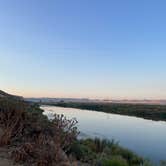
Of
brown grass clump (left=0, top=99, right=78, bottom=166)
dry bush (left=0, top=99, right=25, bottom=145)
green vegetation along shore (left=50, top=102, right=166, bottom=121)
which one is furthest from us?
green vegetation along shore (left=50, top=102, right=166, bottom=121)

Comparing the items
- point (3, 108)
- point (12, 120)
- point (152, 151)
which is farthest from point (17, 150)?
point (152, 151)

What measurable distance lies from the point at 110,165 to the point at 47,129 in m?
2.08

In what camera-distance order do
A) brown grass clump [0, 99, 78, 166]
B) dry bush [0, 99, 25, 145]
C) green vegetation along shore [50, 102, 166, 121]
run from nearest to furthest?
brown grass clump [0, 99, 78, 166]
dry bush [0, 99, 25, 145]
green vegetation along shore [50, 102, 166, 121]

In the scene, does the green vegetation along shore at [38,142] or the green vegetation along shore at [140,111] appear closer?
the green vegetation along shore at [38,142]


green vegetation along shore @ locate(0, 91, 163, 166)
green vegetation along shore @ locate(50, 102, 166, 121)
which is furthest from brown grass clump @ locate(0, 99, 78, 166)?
green vegetation along shore @ locate(50, 102, 166, 121)

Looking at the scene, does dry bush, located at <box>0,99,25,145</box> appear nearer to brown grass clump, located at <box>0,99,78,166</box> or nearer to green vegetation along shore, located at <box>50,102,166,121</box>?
brown grass clump, located at <box>0,99,78,166</box>

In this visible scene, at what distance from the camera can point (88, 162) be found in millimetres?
9023

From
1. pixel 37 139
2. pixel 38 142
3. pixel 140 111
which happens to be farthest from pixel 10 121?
pixel 140 111

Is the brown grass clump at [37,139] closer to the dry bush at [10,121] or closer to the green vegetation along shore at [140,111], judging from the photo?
the dry bush at [10,121]

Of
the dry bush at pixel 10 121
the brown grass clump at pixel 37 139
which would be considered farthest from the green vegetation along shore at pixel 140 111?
the brown grass clump at pixel 37 139

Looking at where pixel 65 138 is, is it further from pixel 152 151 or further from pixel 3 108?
pixel 152 151

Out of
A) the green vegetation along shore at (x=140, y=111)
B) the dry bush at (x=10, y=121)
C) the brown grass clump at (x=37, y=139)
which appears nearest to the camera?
the brown grass clump at (x=37, y=139)

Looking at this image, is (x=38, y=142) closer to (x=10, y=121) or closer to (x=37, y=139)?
(x=37, y=139)

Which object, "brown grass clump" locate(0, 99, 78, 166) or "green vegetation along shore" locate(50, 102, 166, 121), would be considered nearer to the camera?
"brown grass clump" locate(0, 99, 78, 166)
